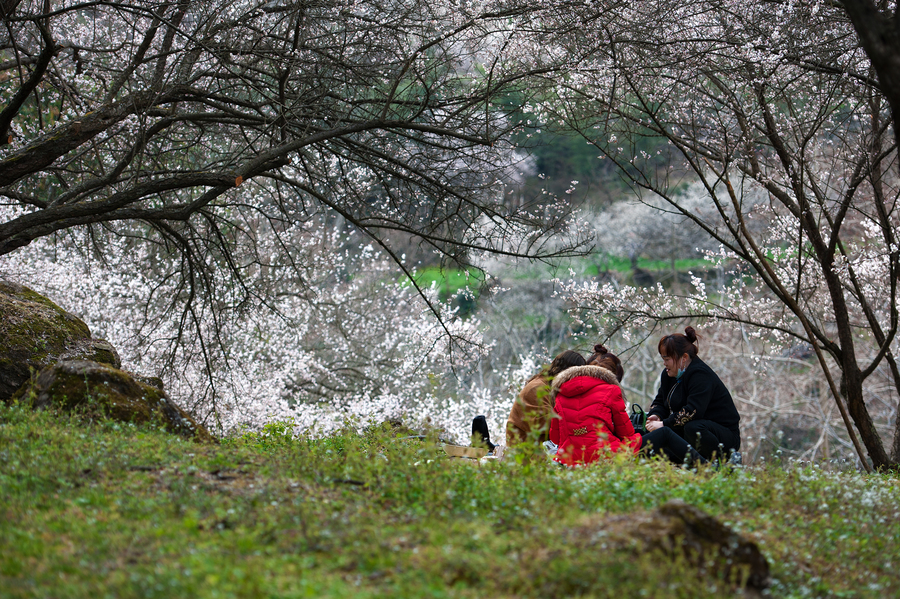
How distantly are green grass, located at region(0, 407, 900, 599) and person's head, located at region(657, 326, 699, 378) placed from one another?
4.69 feet

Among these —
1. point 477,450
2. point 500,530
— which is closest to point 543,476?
point 500,530

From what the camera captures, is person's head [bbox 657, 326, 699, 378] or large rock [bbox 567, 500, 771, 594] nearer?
large rock [bbox 567, 500, 771, 594]

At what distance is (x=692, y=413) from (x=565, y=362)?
109 centimetres

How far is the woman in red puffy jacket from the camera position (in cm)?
512

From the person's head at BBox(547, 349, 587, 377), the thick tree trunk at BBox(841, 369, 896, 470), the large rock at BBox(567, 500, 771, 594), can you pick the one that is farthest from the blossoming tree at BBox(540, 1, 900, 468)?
the large rock at BBox(567, 500, 771, 594)

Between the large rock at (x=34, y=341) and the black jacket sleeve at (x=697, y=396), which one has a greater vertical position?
the large rock at (x=34, y=341)

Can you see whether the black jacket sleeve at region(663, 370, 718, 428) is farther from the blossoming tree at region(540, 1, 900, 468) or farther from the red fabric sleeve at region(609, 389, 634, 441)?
the blossoming tree at region(540, 1, 900, 468)

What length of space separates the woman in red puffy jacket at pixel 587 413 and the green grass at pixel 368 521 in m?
0.57

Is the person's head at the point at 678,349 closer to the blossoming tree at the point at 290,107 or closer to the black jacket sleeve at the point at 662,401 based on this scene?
the black jacket sleeve at the point at 662,401

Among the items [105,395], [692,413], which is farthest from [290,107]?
[692,413]

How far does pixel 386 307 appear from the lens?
17312 millimetres

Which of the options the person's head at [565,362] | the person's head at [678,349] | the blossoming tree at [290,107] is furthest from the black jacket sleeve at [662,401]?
the blossoming tree at [290,107]

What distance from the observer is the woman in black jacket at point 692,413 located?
18.3ft

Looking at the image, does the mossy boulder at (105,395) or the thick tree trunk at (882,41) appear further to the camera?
the mossy boulder at (105,395)
